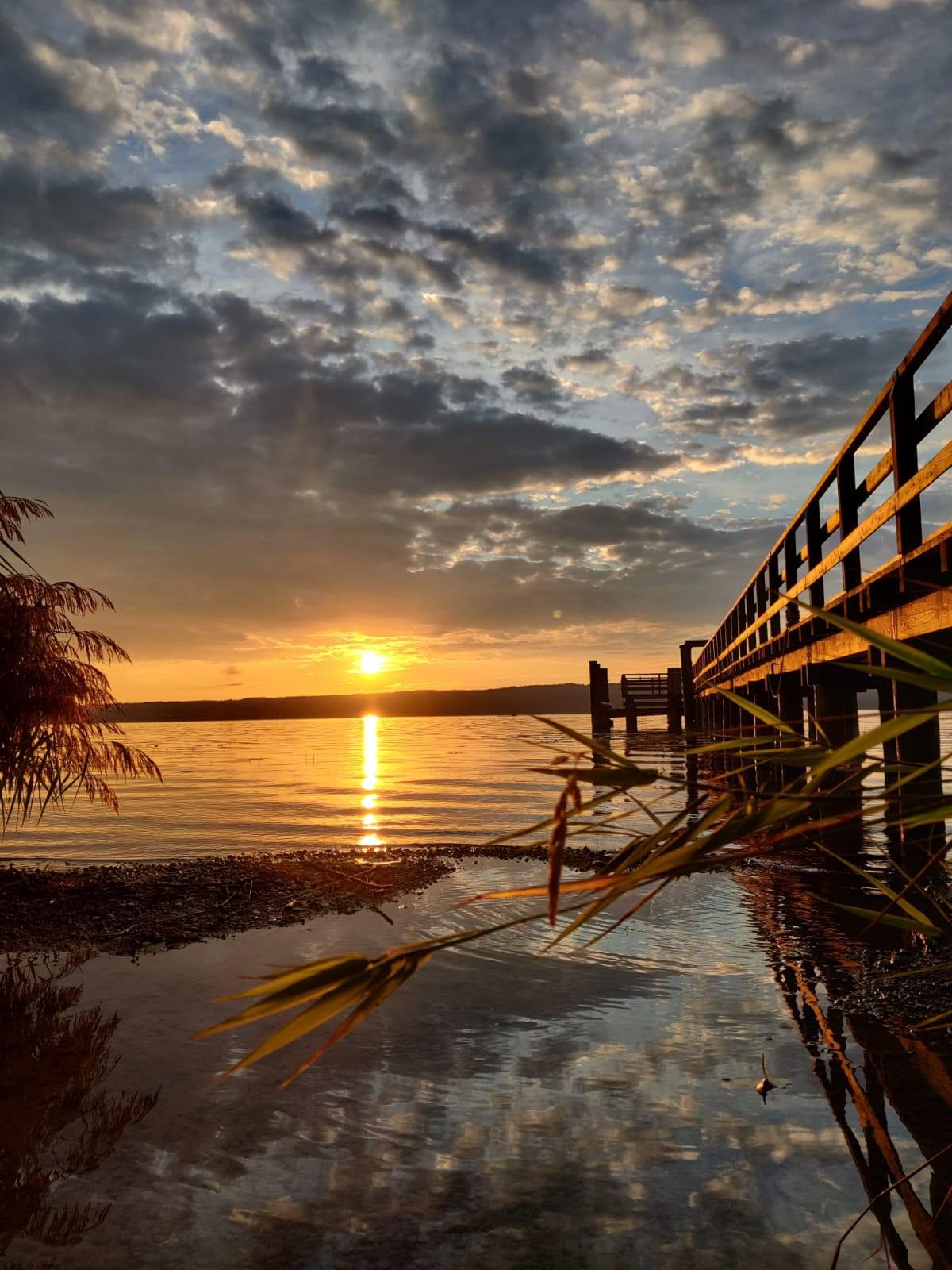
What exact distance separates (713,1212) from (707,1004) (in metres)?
2.53

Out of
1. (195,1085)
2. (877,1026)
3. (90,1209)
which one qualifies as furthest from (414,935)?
(90,1209)

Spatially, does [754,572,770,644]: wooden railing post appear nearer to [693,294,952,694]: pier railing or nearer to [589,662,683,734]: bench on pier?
[693,294,952,694]: pier railing

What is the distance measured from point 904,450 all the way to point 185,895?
310 inches

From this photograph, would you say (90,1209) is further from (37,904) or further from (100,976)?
(37,904)

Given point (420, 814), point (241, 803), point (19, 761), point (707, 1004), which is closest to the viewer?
point (707, 1004)

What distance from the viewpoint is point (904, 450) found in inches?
265

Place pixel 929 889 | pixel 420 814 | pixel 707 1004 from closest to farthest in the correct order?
pixel 707 1004 < pixel 929 889 < pixel 420 814

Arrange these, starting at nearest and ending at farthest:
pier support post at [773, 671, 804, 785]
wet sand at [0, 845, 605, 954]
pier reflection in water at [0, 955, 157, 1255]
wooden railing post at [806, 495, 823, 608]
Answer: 1. pier reflection in water at [0, 955, 157, 1255]
2. wet sand at [0, 845, 605, 954]
3. wooden railing post at [806, 495, 823, 608]
4. pier support post at [773, 671, 804, 785]

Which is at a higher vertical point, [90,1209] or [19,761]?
[19,761]

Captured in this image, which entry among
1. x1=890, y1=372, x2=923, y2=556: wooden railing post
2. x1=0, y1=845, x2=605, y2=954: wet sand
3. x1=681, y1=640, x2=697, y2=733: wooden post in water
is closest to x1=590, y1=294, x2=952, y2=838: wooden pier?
x1=890, y1=372, x2=923, y2=556: wooden railing post

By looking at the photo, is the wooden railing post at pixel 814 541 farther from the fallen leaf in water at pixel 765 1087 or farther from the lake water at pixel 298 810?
the fallen leaf in water at pixel 765 1087

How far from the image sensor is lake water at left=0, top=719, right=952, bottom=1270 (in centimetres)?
311

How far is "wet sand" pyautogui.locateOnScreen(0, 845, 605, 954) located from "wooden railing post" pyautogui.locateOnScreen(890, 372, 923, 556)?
4850mm

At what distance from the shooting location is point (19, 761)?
27.8 ft
